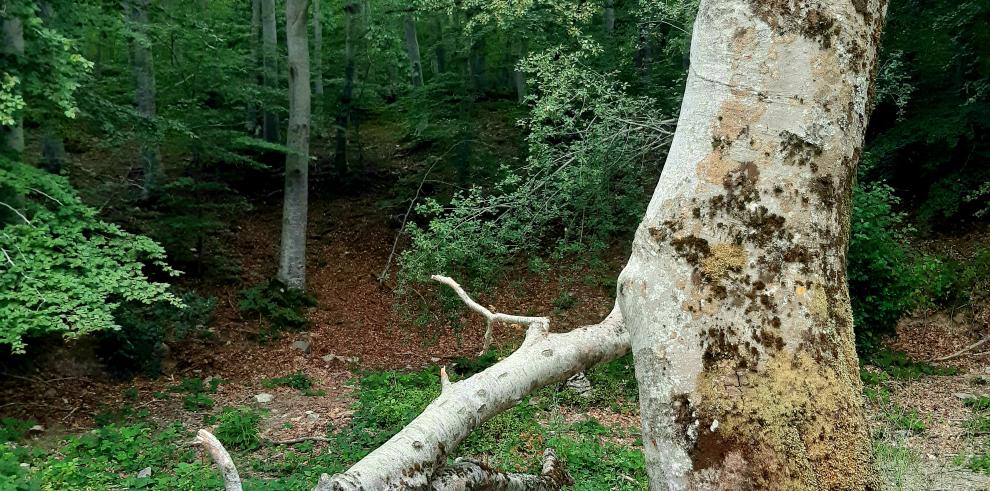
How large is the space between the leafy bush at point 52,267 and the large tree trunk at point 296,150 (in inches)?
185

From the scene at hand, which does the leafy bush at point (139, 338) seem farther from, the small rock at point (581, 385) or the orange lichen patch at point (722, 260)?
the orange lichen patch at point (722, 260)

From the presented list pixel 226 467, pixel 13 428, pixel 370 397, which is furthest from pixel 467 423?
pixel 13 428

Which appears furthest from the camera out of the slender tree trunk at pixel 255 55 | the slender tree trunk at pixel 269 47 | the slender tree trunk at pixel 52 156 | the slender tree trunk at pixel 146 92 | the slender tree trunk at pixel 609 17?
the slender tree trunk at pixel 255 55

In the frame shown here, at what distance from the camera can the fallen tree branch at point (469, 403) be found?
5.80 ft

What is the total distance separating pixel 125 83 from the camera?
43.9ft

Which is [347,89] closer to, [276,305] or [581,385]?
[276,305]

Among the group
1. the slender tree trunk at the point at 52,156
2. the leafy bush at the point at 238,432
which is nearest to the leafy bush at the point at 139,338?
the leafy bush at the point at 238,432

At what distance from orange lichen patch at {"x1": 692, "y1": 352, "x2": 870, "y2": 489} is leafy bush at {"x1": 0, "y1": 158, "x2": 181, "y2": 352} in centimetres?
534

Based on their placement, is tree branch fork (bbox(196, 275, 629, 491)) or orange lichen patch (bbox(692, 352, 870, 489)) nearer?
orange lichen patch (bbox(692, 352, 870, 489))

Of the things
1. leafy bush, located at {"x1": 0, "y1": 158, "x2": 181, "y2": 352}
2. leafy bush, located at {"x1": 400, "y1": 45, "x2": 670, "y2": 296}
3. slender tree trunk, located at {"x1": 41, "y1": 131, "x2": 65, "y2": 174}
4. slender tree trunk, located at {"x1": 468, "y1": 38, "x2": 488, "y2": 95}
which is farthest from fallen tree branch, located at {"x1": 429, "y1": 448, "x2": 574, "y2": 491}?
slender tree trunk, located at {"x1": 468, "y1": 38, "x2": 488, "y2": 95}

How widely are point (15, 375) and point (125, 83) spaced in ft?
25.9

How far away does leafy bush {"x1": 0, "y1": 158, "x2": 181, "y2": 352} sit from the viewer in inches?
206

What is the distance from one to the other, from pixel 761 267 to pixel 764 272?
0.01 metres

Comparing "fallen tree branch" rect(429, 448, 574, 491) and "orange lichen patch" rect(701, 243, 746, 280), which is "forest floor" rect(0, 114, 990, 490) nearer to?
"fallen tree branch" rect(429, 448, 574, 491)
